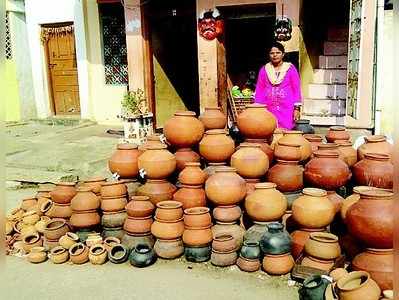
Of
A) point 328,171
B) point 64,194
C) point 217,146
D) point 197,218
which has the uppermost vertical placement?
point 217,146

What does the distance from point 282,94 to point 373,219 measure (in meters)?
2.32

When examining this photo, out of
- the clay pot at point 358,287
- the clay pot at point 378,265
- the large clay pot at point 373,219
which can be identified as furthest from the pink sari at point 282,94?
the clay pot at point 358,287

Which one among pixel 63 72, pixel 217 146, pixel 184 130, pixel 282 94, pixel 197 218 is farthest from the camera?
pixel 63 72

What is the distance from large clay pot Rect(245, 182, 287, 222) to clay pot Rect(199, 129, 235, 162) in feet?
1.88

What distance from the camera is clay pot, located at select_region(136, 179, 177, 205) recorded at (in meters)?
4.50

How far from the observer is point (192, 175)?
4.40 m

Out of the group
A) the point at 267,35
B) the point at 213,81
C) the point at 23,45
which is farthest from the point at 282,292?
the point at 23,45

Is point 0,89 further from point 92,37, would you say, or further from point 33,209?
point 92,37

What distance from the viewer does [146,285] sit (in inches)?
149

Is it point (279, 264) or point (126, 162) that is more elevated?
point (126, 162)

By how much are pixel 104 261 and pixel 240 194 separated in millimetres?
1494

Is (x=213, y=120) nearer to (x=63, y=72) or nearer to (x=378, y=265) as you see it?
(x=378, y=265)

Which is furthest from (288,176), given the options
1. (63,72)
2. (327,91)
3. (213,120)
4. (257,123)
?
(63,72)

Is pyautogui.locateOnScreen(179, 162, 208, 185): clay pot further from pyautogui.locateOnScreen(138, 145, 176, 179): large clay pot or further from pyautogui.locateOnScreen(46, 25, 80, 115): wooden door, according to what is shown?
pyautogui.locateOnScreen(46, 25, 80, 115): wooden door
